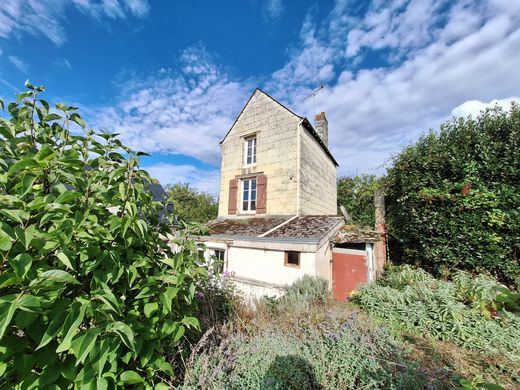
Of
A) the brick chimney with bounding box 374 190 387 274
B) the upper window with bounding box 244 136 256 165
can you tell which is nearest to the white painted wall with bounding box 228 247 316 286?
the brick chimney with bounding box 374 190 387 274

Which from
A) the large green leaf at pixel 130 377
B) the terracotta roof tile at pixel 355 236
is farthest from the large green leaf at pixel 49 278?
the terracotta roof tile at pixel 355 236

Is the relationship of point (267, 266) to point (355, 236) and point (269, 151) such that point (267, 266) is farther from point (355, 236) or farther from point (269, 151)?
point (269, 151)

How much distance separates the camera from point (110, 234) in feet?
4.86

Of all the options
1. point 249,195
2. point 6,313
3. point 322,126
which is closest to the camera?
point 6,313

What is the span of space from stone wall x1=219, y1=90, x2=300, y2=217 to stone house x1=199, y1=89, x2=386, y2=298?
50mm

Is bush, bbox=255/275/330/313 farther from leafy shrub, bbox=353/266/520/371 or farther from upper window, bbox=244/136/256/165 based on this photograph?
upper window, bbox=244/136/256/165

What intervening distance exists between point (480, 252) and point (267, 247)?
255 inches

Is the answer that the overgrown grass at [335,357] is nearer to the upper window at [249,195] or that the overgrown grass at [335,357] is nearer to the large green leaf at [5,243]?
the large green leaf at [5,243]

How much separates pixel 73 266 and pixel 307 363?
7.54 feet

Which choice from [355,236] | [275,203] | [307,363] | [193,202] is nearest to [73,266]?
[307,363]

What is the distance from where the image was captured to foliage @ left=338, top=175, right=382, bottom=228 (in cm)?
1627

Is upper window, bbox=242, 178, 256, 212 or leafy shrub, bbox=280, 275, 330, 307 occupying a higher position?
upper window, bbox=242, 178, 256, 212

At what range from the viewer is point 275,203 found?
11852 millimetres

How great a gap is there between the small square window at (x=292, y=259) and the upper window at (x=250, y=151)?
21.7ft
